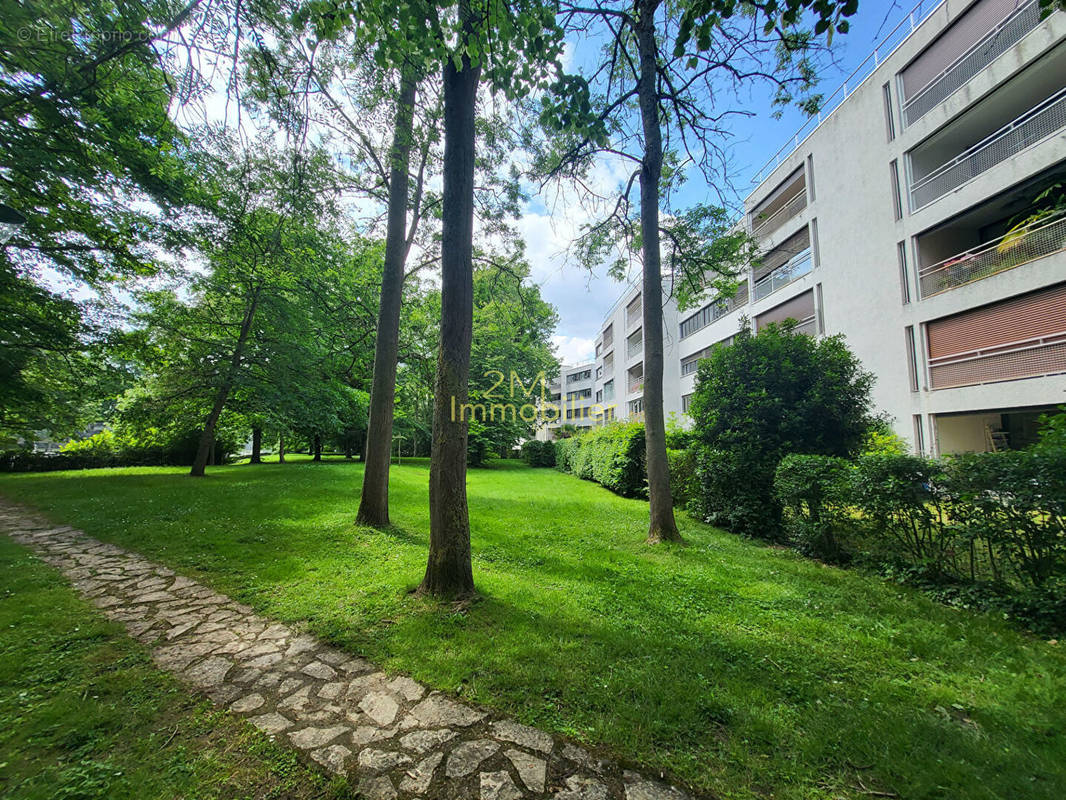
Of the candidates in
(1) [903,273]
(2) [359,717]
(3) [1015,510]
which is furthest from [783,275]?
(2) [359,717]

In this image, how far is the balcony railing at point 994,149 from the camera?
916 centimetres

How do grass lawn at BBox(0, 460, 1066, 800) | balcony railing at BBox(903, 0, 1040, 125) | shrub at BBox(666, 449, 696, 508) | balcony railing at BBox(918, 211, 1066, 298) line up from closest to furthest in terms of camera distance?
grass lawn at BBox(0, 460, 1066, 800)
balcony railing at BBox(918, 211, 1066, 298)
shrub at BBox(666, 449, 696, 508)
balcony railing at BBox(903, 0, 1040, 125)

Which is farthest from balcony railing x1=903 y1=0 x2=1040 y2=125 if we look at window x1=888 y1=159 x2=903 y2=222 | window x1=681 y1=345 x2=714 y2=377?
window x1=681 y1=345 x2=714 y2=377

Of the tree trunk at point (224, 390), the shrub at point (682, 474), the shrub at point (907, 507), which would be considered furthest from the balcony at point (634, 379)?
the tree trunk at point (224, 390)

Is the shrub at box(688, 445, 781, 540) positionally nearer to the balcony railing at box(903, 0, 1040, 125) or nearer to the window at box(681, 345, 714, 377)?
the balcony railing at box(903, 0, 1040, 125)

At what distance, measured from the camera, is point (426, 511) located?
8500 millimetres

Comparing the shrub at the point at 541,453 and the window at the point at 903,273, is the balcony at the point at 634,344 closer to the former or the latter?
the shrub at the point at 541,453

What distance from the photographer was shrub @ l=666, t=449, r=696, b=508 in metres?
9.30

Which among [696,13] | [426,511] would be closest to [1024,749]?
[696,13]

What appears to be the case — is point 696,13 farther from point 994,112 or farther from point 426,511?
point 994,112

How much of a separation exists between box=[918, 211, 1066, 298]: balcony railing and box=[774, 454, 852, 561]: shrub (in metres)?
7.80

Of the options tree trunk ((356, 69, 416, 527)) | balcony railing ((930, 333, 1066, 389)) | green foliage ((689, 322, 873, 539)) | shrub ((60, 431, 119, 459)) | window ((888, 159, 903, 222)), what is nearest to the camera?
tree trunk ((356, 69, 416, 527))

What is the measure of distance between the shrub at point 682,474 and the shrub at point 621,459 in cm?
135

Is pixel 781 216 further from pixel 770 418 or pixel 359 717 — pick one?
pixel 359 717
